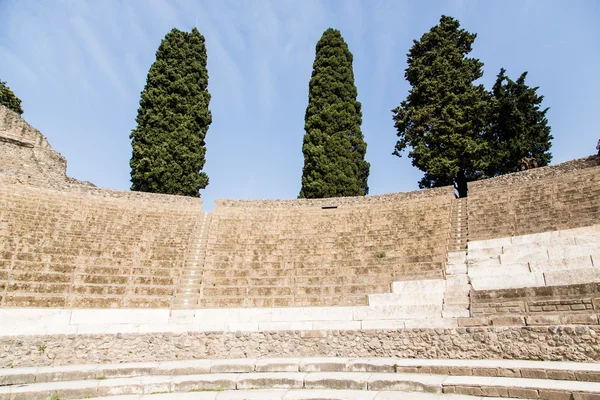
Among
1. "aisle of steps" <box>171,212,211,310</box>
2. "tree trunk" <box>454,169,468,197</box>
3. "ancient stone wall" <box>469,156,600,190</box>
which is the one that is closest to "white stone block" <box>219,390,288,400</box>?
"aisle of steps" <box>171,212,211,310</box>

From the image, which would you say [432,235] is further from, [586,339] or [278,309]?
[586,339]

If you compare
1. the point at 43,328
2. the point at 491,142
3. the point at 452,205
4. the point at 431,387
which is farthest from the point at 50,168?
the point at 491,142

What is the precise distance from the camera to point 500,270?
1018 cm

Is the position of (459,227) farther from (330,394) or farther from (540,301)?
(330,394)

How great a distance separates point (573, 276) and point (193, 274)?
10552mm

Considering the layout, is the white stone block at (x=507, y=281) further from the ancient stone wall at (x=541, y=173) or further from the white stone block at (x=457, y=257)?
the ancient stone wall at (x=541, y=173)

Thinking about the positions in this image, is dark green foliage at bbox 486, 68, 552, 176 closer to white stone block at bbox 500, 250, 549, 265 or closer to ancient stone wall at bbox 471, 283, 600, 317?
white stone block at bbox 500, 250, 549, 265

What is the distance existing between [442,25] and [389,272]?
1900cm

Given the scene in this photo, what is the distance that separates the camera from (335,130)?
2362 cm

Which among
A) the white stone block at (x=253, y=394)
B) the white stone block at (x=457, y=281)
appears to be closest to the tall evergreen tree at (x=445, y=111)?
the white stone block at (x=457, y=281)

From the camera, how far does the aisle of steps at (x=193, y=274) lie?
11391 mm

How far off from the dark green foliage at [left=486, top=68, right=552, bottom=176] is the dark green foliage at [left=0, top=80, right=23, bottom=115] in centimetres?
3315

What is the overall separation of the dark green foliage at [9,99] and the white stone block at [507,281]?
33.3 metres

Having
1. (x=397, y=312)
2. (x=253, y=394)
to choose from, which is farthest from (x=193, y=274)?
(x=253, y=394)
